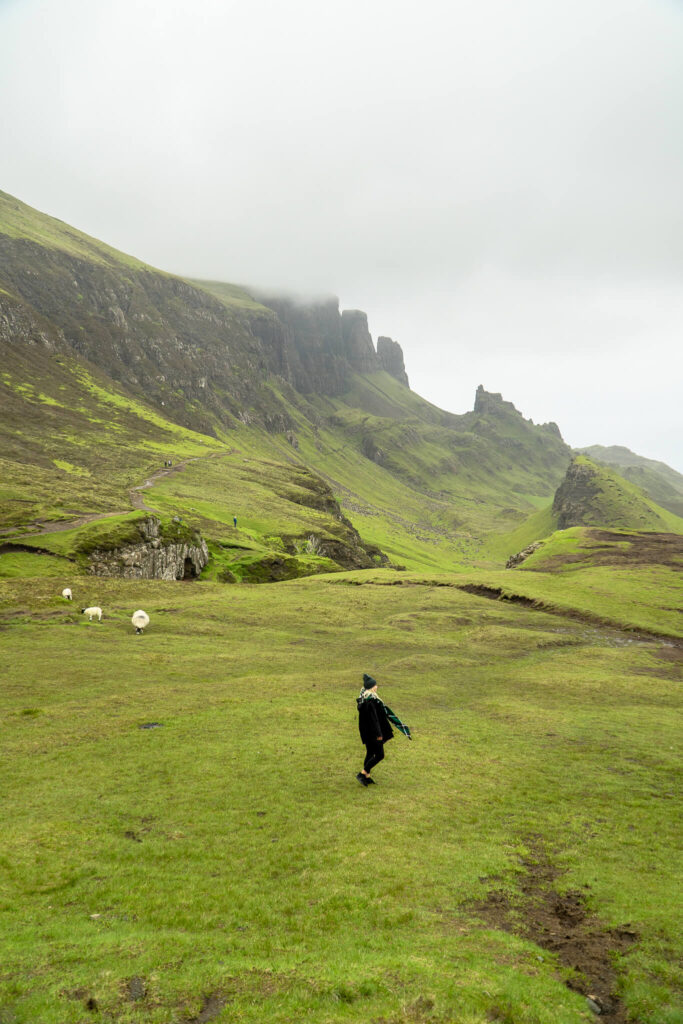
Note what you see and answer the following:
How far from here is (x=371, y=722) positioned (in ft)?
69.0

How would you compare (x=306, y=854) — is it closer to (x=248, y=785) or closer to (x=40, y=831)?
(x=248, y=785)

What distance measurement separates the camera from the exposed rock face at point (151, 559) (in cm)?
6838

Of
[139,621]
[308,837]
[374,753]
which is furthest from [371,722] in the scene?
[139,621]

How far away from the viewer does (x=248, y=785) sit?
21.2 m

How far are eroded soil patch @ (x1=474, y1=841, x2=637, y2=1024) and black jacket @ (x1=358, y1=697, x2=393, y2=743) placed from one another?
6.85 m

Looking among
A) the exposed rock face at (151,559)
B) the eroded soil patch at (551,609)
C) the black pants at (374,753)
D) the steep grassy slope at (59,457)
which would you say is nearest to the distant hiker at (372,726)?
the black pants at (374,753)

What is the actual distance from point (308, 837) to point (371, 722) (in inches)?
199

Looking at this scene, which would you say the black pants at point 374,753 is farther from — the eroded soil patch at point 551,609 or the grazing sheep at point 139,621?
the eroded soil patch at point 551,609

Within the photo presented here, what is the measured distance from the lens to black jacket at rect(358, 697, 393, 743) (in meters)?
21.0

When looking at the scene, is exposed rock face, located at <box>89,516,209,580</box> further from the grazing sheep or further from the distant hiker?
the distant hiker

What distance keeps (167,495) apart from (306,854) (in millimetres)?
118977

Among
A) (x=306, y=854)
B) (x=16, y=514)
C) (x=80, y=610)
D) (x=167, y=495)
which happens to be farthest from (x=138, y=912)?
(x=167, y=495)

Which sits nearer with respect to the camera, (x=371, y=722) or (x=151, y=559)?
(x=371, y=722)

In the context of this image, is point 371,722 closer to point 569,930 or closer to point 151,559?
point 569,930
